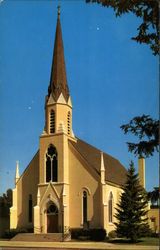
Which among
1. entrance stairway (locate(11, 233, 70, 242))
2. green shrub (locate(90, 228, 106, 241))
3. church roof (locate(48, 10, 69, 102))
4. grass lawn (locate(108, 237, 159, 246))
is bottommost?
entrance stairway (locate(11, 233, 70, 242))

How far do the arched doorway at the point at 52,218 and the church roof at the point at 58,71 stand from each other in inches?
191

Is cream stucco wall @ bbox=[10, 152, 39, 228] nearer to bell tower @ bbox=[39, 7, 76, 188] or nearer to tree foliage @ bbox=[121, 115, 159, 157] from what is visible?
bell tower @ bbox=[39, 7, 76, 188]

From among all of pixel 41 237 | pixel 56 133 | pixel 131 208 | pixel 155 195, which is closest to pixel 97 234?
pixel 131 208

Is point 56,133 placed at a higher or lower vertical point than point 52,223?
higher

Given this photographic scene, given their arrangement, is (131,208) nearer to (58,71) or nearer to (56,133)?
(56,133)

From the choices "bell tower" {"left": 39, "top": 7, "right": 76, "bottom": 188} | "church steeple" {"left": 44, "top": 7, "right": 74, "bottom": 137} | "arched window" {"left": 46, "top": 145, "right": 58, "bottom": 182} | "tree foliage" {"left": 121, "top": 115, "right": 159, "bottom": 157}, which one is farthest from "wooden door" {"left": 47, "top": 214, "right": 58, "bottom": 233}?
"tree foliage" {"left": 121, "top": 115, "right": 159, "bottom": 157}

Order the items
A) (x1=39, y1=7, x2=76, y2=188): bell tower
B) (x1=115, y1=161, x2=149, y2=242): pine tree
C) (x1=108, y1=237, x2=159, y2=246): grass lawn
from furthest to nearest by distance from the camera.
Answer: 1. (x1=39, y1=7, x2=76, y2=188): bell tower
2. (x1=115, y1=161, x2=149, y2=242): pine tree
3. (x1=108, y1=237, x2=159, y2=246): grass lawn

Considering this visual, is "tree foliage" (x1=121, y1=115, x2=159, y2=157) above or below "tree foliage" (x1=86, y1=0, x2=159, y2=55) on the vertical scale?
below

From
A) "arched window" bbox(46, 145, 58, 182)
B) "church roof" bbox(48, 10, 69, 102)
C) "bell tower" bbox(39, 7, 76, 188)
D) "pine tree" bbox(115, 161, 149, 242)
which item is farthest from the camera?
"arched window" bbox(46, 145, 58, 182)

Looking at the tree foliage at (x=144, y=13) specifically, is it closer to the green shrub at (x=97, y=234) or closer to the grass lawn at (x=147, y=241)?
the grass lawn at (x=147, y=241)

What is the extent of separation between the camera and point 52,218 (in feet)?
52.4

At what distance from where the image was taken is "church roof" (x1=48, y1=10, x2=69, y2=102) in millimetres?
11203

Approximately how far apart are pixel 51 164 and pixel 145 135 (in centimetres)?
933

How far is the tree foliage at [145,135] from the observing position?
7.31 metres
